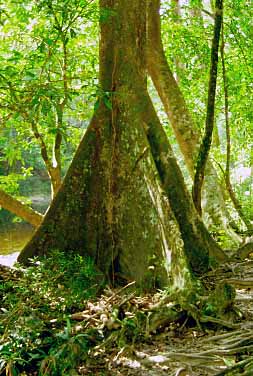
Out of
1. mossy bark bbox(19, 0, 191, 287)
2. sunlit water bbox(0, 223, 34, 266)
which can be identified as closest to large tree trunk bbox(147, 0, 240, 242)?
mossy bark bbox(19, 0, 191, 287)

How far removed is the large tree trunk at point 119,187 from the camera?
497 cm

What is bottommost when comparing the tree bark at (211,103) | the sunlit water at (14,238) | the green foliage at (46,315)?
the sunlit water at (14,238)

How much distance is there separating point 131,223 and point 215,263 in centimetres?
114

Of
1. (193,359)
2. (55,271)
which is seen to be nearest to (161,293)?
(55,271)

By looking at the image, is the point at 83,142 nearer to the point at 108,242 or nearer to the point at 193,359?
the point at 108,242

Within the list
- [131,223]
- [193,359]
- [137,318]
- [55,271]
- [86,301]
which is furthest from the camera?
[131,223]

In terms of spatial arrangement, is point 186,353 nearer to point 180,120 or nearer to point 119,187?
point 119,187

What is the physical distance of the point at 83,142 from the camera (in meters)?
5.34

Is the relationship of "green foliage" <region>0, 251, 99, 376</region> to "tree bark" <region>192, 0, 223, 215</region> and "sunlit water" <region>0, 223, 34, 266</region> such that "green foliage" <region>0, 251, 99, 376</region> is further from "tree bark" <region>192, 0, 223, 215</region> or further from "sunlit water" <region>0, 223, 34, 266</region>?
"sunlit water" <region>0, 223, 34, 266</region>

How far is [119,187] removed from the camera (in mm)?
5152

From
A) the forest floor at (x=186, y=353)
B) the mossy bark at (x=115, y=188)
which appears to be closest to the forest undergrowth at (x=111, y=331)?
the forest floor at (x=186, y=353)

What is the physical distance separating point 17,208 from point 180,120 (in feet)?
9.86

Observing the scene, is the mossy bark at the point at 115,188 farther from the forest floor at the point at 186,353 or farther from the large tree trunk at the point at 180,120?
the large tree trunk at the point at 180,120

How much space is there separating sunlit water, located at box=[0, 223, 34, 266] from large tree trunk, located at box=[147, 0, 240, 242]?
817 cm
